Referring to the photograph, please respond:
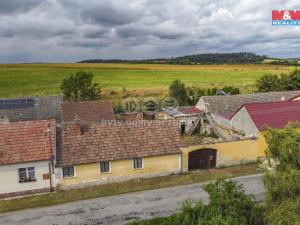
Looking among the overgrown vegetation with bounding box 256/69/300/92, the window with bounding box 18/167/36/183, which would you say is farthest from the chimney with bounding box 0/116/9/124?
the overgrown vegetation with bounding box 256/69/300/92

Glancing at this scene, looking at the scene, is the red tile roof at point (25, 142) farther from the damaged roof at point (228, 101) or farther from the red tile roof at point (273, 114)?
the damaged roof at point (228, 101)

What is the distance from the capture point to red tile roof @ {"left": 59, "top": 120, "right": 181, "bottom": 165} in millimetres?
21922

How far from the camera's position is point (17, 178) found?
806 inches

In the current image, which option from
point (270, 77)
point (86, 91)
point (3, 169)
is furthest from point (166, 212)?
point (270, 77)

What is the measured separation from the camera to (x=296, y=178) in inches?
426

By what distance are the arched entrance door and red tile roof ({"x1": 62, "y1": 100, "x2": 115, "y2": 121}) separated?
13800 millimetres

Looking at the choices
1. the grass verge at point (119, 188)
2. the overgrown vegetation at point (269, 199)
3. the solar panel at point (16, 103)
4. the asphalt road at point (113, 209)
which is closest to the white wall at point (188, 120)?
the grass verge at point (119, 188)

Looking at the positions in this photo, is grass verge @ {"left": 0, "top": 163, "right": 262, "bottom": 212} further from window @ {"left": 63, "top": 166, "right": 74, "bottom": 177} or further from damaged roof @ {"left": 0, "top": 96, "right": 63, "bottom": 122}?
damaged roof @ {"left": 0, "top": 96, "right": 63, "bottom": 122}

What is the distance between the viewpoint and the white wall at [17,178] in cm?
2020

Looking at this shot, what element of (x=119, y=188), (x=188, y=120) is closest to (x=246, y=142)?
→ (x=188, y=120)

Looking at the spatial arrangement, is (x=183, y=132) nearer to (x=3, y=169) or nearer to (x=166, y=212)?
(x=166, y=212)

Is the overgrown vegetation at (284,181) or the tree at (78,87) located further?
the tree at (78,87)

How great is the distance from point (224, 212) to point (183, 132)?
2407 centimetres

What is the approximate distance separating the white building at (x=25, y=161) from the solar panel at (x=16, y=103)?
16.9 m
